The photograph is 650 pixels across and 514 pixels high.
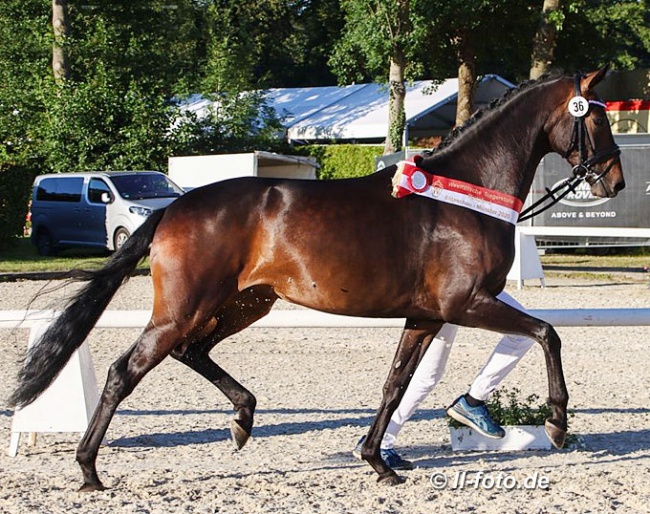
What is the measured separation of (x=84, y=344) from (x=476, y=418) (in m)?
2.54

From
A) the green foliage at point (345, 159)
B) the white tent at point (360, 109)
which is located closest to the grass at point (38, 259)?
the white tent at point (360, 109)

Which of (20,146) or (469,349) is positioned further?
(20,146)

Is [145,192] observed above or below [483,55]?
below

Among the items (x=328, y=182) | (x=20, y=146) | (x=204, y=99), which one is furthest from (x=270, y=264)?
(x=204, y=99)

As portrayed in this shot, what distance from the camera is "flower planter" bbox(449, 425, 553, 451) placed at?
19.9 ft

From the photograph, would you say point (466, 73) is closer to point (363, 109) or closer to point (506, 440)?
point (363, 109)

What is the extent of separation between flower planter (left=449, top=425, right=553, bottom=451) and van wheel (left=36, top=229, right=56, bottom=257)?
61.5 feet

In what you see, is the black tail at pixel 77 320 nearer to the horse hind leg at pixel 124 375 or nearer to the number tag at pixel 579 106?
the horse hind leg at pixel 124 375

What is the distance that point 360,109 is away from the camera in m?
34.6

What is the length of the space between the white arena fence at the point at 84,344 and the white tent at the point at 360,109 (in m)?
24.9

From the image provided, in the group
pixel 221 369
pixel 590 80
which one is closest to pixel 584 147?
pixel 590 80

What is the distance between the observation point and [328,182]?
5.61 meters

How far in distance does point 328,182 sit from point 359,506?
5.85 feet

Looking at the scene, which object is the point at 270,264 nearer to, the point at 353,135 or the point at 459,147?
the point at 459,147
